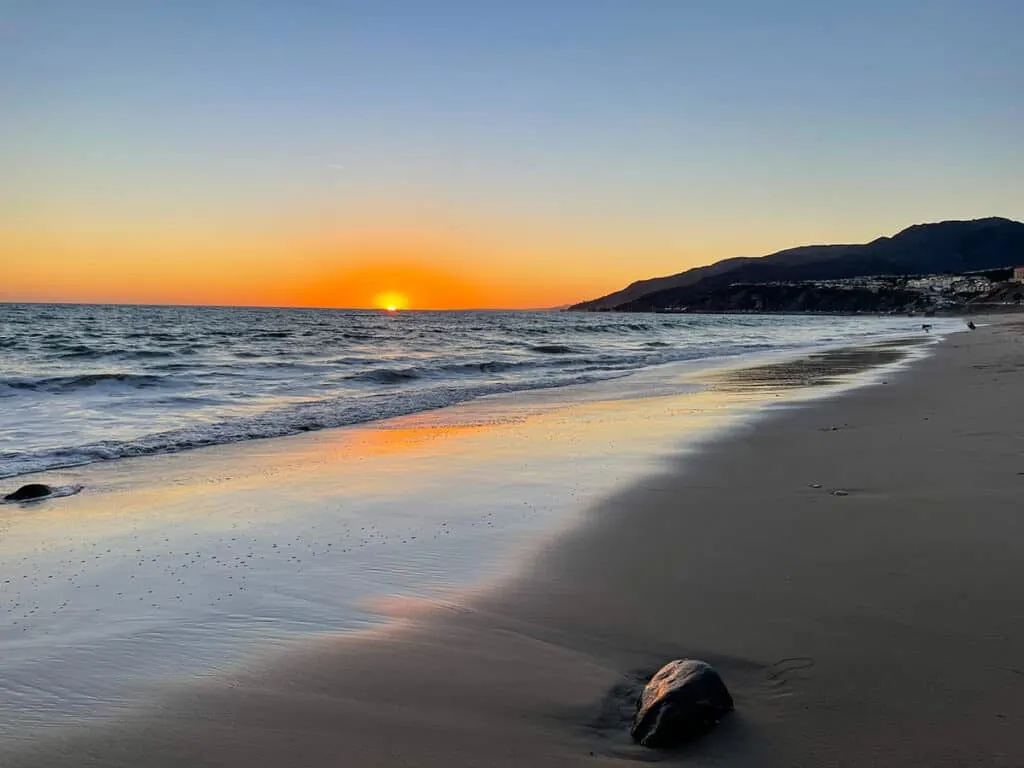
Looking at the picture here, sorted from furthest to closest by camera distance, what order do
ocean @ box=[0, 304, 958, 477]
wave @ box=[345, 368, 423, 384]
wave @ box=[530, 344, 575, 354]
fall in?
1. wave @ box=[530, 344, 575, 354]
2. wave @ box=[345, 368, 423, 384]
3. ocean @ box=[0, 304, 958, 477]

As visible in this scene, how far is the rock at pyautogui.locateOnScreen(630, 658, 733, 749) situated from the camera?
9.01 ft

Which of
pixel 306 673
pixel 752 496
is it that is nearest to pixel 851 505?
pixel 752 496

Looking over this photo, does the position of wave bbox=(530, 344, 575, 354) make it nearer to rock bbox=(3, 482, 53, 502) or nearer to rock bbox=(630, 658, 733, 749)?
rock bbox=(3, 482, 53, 502)

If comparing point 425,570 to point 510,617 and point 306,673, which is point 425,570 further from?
point 306,673

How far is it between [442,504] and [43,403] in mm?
12084

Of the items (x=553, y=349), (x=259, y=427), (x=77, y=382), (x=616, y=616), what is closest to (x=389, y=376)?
(x=77, y=382)

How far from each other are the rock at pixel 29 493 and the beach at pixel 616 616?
392 millimetres

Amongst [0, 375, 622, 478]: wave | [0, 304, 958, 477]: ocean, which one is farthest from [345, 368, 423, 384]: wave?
[0, 375, 622, 478]: wave

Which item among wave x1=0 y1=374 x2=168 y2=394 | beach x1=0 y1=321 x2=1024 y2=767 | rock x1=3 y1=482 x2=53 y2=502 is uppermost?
wave x1=0 y1=374 x2=168 y2=394

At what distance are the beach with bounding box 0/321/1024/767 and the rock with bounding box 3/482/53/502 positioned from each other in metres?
0.39

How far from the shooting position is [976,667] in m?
3.14

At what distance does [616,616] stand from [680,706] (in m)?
1.16

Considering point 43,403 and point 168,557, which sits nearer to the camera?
point 168,557

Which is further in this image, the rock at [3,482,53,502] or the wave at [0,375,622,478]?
the wave at [0,375,622,478]
